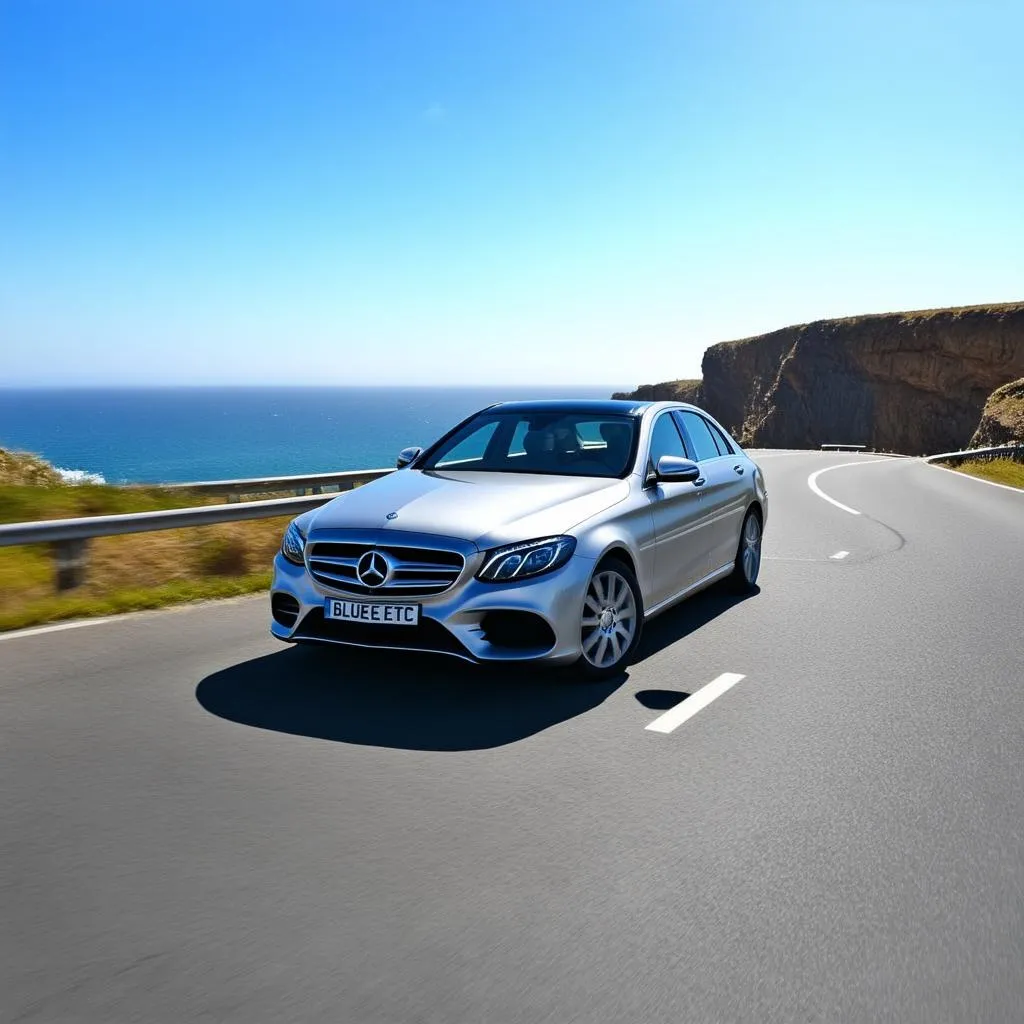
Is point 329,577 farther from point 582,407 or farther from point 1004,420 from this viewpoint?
point 1004,420

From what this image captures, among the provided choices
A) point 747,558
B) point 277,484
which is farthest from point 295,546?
point 277,484

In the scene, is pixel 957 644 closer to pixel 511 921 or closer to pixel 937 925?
pixel 937 925

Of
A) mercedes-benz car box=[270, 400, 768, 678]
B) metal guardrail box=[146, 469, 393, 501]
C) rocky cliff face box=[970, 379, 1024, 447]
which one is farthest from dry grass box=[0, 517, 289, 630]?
rocky cliff face box=[970, 379, 1024, 447]

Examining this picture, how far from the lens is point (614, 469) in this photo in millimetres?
7070

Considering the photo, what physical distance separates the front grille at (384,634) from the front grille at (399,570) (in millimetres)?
166

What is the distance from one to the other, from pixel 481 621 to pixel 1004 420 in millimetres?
45781

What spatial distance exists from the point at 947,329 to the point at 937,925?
94494 mm

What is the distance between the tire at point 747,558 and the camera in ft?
29.8

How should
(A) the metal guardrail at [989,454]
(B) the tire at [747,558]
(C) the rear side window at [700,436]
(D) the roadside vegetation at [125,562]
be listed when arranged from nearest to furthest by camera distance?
(D) the roadside vegetation at [125,562] → (C) the rear side window at [700,436] → (B) the tire at [747,558] → (A) the metal guardrail at [989,454]

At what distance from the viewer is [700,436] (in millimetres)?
8758

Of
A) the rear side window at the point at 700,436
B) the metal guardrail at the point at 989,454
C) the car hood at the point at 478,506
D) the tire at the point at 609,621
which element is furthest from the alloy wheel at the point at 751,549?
the metal guardrail at the point at 989,454

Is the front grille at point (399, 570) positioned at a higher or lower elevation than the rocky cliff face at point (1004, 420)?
higher

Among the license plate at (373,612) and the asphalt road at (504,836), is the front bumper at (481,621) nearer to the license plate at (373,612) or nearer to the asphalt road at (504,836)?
the license plate at (373,612)

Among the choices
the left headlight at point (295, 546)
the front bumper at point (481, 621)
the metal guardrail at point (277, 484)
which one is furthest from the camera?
the metal guardrail at point (277, 484)
